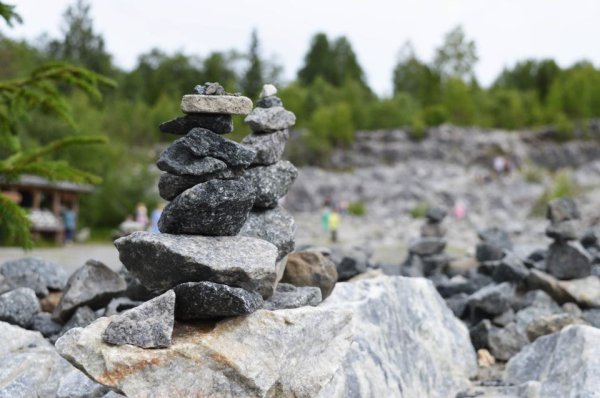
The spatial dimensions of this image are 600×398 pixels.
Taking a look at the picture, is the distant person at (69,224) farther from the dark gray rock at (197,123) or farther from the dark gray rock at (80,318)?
the dark gray rock at (197,123)

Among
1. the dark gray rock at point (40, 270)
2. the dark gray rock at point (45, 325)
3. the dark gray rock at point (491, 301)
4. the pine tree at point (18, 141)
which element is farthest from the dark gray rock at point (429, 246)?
the dark gray rock at point (45, 325)

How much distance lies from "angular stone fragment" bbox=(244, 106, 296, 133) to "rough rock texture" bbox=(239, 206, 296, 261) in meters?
0.83

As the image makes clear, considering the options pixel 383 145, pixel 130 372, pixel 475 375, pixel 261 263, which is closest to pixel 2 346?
pixel 130 372

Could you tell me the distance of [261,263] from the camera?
17.2 ft

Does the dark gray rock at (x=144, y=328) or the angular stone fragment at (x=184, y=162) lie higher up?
the angular stone fragment at (x=184, y=162)

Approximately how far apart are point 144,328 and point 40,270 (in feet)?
15.9

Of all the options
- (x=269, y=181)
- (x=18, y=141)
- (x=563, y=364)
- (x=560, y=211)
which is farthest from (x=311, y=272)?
(x=560, y=211)

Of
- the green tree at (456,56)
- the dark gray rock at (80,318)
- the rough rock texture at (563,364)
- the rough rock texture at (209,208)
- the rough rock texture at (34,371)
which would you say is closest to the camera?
the rough rock texture at (209,208)

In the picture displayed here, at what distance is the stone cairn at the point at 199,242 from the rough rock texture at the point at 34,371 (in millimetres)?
1324

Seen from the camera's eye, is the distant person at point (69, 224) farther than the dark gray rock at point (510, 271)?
Yes

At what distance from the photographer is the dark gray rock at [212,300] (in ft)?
16.1

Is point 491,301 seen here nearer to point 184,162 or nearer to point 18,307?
point 184,162

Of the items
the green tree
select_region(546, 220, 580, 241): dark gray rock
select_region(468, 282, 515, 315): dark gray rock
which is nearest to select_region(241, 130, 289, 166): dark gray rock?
select_region(468, 282, 515, 315): dark gray rock

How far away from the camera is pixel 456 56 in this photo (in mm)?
83625
